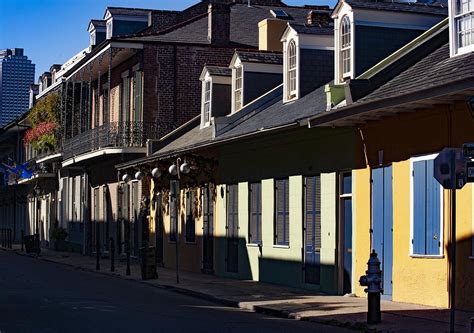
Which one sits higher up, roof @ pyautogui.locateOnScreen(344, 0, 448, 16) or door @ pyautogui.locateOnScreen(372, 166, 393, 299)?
roof @ pyautogui.locateOnScreen(344, 0, 448, 16)

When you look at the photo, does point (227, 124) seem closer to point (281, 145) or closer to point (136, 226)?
point (281, 145)

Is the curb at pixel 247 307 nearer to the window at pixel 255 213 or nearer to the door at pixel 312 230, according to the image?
the door at pixel 312 230

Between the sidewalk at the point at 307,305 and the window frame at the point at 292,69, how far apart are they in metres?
4.88

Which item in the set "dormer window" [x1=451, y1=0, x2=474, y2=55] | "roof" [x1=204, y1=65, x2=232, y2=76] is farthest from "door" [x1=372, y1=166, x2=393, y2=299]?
"roof" [x1=204, y1=65, x2=232, y2=76]

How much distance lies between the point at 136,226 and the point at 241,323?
Answer: 799 inches

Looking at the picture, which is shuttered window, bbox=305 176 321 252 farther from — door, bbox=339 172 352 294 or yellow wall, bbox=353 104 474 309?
yellow wall, bbox=353 104 474 309

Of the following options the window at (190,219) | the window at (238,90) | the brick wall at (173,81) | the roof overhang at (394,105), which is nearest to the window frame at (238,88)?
the window at (238,90)

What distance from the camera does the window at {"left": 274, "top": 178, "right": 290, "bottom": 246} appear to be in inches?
921

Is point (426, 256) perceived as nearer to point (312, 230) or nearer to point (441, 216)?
point (441, 216)

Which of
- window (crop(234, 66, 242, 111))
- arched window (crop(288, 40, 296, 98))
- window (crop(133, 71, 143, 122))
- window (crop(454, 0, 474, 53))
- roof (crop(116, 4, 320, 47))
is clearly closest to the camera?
window (crop(454, 0, 474, 53))

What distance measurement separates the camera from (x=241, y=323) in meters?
16.0

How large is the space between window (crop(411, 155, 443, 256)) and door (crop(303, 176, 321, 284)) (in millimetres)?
4056

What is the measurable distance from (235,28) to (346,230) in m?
18.6

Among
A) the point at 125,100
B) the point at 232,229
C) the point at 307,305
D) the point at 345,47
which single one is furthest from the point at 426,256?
the point at 125,100
